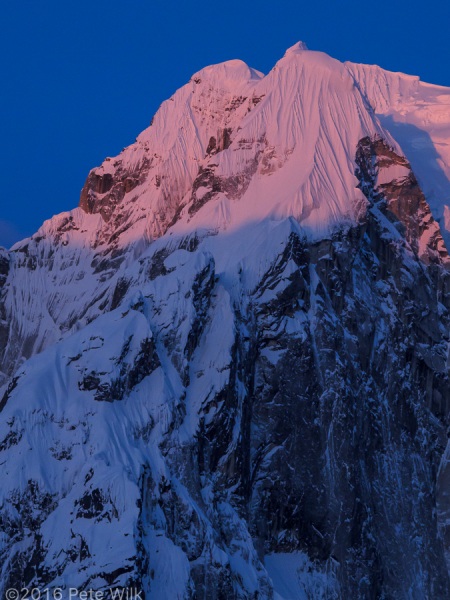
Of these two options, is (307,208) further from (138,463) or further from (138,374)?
(138,463)

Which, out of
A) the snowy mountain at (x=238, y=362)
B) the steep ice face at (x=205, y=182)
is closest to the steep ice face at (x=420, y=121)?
the snowy mountain at (x=238, y=362)

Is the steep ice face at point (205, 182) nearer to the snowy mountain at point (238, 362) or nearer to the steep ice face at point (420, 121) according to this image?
the snowy mountain at point (238, 362)

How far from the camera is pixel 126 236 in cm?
14862

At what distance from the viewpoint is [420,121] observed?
567ft

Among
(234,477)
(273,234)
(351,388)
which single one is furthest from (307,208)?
(234,477)

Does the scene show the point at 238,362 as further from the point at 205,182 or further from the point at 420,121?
the point at 420,121

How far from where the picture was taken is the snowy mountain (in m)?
112

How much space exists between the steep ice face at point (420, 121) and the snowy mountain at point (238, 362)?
5.18 m

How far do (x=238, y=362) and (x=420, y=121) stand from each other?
174 feet

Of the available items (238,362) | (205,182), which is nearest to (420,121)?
(205,182)

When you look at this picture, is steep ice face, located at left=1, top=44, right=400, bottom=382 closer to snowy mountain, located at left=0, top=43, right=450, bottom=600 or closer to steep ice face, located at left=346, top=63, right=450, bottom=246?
snowy mountain, located at left=0, top=43, right=450, bottom=600

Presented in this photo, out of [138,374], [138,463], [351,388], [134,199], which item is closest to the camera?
[138,463]

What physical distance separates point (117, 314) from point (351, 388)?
16729 millimetres

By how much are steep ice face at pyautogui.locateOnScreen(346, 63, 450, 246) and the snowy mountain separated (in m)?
5.18
